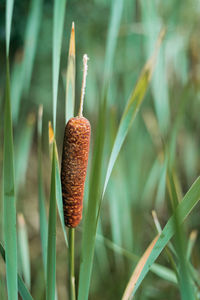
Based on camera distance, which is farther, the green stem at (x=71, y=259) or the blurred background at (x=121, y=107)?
the blurred background at (x=121, y=107)

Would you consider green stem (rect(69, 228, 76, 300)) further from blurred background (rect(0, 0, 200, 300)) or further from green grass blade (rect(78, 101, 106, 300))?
blurred background (rect(0, 0, 200, 300))

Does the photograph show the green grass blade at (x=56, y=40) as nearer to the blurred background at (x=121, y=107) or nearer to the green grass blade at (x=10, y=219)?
the green grass blade at (x=10, y=219)

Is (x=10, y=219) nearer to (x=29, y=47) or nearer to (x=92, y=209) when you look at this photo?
(x=92, y=209)

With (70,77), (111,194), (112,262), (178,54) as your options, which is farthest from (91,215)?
(178,54)

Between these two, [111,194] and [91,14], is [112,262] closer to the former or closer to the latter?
[111,194]

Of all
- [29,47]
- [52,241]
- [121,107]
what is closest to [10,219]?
[52,241]

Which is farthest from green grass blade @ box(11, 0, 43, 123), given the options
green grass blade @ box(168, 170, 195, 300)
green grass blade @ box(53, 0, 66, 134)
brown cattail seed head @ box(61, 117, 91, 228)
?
green grass blade @ box(168, 170, 195, 300)

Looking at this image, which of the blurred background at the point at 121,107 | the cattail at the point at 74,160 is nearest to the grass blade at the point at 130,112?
the cattail at the point at 74,160
